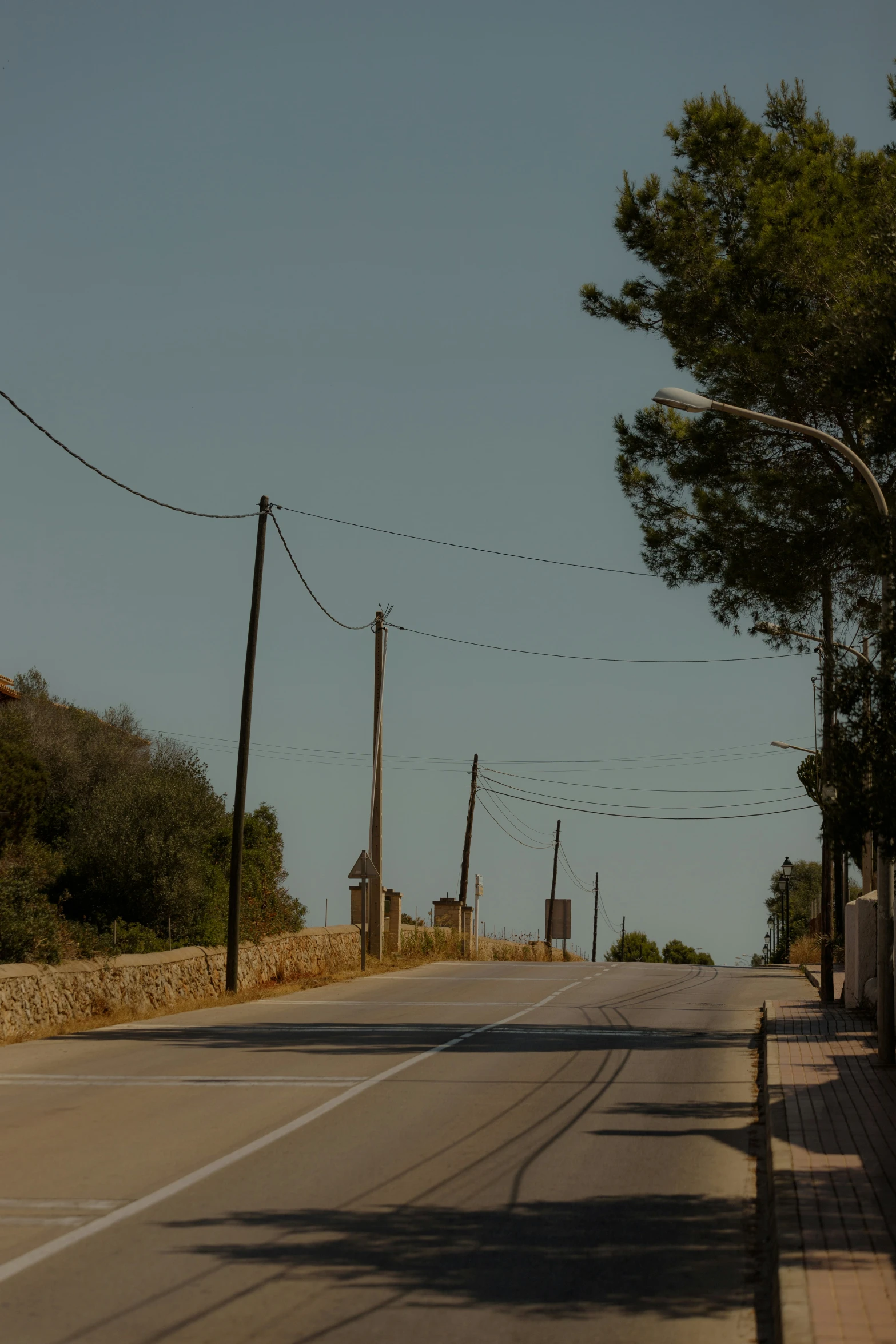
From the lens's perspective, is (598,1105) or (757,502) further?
(757,502)

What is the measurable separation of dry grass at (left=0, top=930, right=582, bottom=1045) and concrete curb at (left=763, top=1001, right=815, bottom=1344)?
1082cm

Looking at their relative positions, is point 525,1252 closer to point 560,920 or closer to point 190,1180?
point 190,1180

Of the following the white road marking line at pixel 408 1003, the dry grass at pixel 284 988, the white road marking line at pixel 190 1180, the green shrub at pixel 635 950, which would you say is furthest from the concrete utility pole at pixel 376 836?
the green shrub at pixel 635 950

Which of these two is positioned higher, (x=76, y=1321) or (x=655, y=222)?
(x=655, y=222)

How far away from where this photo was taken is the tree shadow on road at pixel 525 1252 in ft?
21.3

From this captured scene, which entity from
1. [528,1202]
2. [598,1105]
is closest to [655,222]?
[598,1105]

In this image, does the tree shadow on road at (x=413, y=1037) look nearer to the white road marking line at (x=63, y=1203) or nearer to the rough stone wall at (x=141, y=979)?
the rough stone wall at (x=141, y=979)

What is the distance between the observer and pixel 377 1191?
870cm

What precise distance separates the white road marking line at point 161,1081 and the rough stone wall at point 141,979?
5.03 m

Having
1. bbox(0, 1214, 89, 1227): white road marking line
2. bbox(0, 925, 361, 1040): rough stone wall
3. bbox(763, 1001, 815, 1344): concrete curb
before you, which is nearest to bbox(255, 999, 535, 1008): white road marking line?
bbox(0, 925, 361, 1040): rough stone wall

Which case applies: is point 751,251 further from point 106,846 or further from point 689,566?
point 106,846

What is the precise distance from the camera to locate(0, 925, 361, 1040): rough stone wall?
21672mm

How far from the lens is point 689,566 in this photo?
848 inches

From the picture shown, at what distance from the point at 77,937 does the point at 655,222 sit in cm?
1644
